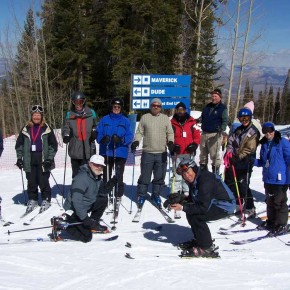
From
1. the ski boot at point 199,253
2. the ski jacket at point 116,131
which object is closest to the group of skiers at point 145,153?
the ski jacket at point 116,131

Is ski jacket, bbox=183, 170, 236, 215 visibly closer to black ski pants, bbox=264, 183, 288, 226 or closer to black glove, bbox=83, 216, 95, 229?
black ski pants, bbox=264, 183, 288, 226

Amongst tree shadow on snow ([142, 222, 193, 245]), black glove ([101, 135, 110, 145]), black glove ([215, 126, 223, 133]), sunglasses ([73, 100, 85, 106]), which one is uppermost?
sunglasses ([73, 100, 85, 106])

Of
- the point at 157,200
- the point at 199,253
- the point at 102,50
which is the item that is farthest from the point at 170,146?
the point at 102,50

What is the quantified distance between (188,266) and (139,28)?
2285 cm

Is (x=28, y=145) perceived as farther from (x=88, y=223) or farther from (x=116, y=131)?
(x=88, y=223)

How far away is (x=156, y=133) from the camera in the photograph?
6508 millimetres

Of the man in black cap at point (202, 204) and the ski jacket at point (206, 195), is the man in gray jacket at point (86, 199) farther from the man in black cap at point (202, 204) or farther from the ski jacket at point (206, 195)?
the ski jacket at point (206, 195)

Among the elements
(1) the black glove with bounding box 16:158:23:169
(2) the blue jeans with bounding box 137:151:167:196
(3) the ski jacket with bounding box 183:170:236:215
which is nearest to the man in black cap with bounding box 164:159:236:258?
(3) the ski jacket with bounding box 183:170:236:215

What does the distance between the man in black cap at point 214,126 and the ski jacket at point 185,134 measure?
0.43 meters

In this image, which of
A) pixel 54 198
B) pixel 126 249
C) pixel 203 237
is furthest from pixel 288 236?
pixel 54 198

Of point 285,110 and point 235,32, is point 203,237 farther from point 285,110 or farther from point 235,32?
point 285,110

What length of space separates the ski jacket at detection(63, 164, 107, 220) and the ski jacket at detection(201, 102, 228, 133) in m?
2.70

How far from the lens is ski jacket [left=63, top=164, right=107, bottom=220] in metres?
5.06

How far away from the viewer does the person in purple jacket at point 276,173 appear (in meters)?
5.37
